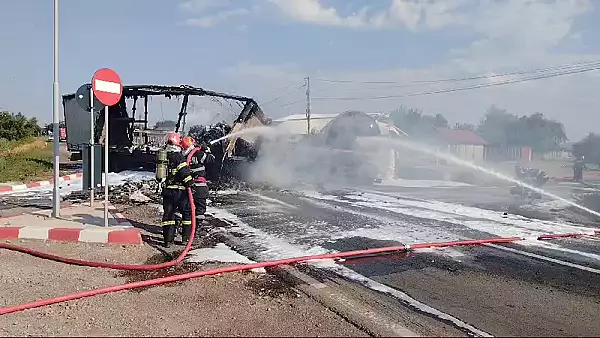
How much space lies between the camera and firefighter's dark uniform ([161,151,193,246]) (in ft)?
22.0

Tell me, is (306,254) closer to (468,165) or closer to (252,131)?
(252,131)

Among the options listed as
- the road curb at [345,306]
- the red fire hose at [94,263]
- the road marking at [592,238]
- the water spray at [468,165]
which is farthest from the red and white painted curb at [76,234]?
the water spray at [468,165]

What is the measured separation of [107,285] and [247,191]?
9.19 metres

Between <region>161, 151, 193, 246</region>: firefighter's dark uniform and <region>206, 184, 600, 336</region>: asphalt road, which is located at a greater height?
<region>161, 151, 193, 246</region>: firefighter's dark uniform

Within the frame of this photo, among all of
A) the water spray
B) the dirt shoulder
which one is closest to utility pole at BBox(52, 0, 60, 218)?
the dirt shoulder

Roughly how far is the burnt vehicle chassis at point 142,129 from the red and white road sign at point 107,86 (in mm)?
6214

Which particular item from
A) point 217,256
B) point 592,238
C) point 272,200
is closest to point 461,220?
point 592,238

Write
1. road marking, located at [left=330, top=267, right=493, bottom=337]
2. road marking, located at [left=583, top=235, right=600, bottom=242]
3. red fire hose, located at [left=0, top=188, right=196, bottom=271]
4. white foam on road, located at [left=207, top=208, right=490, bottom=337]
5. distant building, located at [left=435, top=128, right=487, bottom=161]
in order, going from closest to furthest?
road marking, located at [left=330, top=267, right=493, bottom=337] < white foam on road, located at [left=207, top=208, right=490, bottom=337] < red fire hose, located at [left=0, top=188, right=196, bottom=271] < road marking, located at [left=583, top=235, right=600, bottom=242] < distant building, located at [left=435, top=128, right=487, bottom=161]

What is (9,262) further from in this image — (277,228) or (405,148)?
(405,148)

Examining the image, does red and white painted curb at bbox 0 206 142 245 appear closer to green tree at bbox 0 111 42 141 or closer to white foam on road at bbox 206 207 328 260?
white foam on road at bbox 206 207 328 260

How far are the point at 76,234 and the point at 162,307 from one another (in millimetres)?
3248

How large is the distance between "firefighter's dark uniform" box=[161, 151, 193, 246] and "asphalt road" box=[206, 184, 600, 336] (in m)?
1.20

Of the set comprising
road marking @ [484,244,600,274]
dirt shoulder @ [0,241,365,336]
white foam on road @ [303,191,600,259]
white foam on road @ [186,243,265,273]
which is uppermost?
white foam on road @ [303,191,600,259]

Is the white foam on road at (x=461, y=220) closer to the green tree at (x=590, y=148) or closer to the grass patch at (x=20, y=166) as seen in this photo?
the grass patch at (x=20, y=166)
